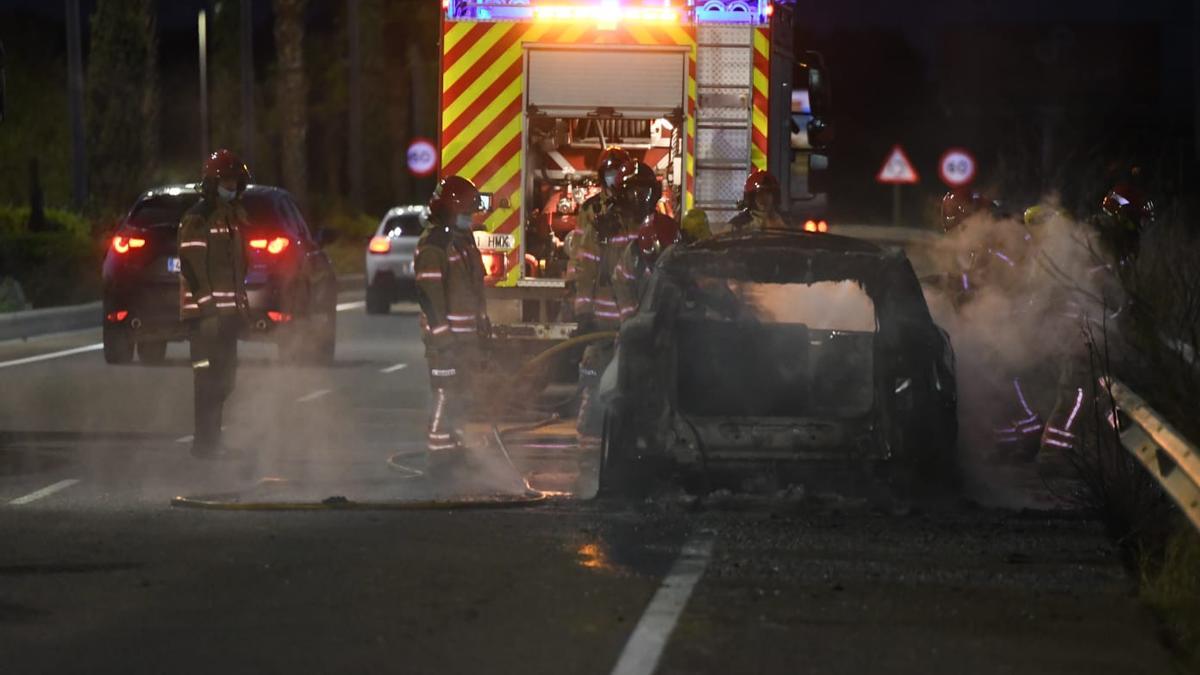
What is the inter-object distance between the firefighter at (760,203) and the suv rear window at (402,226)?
16.3 m

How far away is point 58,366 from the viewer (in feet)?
68.4

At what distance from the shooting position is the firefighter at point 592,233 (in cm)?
1438

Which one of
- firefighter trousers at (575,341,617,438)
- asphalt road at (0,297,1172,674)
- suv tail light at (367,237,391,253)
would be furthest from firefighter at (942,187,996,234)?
suv tail light at (367,237,391,253)

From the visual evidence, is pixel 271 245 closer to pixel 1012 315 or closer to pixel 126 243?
pixel 126 243

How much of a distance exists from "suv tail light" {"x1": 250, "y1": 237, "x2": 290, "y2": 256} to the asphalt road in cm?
774

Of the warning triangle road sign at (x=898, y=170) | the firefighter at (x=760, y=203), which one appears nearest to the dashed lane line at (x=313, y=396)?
the firefighter at (x=760, y=203)

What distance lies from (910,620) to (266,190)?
46.5 ft

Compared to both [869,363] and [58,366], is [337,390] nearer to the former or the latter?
[58,366]

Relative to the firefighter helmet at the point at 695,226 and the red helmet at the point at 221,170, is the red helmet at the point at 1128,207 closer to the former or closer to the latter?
the firefighter helmet at the point at 695,226

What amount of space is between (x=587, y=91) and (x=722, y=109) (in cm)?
101

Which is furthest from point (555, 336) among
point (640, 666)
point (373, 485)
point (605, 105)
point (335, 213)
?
point (335, 213)

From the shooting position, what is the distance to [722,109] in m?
17.1

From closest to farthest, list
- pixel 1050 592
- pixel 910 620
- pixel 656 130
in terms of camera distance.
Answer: pixel 910 620 → pixel 1050 592 → pixel 656 130

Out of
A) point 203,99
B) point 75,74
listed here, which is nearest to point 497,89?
point 75,74
